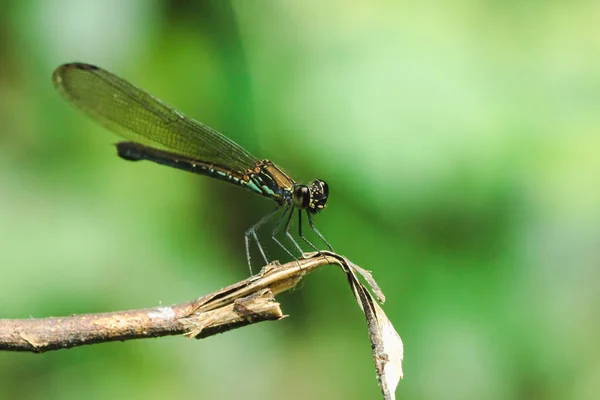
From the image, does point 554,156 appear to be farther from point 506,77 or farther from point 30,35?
point 30,35

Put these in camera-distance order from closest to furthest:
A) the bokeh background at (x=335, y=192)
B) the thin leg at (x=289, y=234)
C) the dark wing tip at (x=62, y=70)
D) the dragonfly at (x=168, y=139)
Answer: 1. the thin leg at (x=289, y=234)
2. the dragonfly at (x=168, y=139)
3. the bokeh background at (x=335, y=192)
4. the dark wing tip at (x=62, y=70)

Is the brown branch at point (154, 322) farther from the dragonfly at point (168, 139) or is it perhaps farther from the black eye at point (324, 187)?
the dragonfly at point (168, 139)

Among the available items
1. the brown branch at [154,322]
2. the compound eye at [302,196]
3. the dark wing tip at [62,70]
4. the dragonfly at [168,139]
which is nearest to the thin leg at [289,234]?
the dragonfly at [168,139]

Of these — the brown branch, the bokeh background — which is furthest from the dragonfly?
the brown branch

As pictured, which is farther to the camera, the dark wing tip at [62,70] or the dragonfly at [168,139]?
the dark wing tip at [62,70]

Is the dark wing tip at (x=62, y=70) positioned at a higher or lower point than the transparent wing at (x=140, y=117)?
higher

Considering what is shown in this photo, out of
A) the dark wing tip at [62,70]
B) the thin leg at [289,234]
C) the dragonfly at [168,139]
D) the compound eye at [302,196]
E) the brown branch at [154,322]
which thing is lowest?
the brown branch at [154,322]

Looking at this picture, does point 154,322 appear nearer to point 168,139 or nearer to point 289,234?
point 289,234
